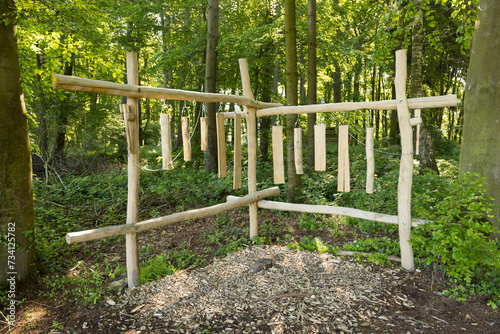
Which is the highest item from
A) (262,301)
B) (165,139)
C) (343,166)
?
(165,139)

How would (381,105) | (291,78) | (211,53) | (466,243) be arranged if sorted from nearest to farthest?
(466,243) → (381,105) → (291,78) → (211,53)

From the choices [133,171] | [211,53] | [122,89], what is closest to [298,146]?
[133,171]

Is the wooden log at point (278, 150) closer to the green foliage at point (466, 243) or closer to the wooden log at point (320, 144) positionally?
the wooden log at point (320, 144)

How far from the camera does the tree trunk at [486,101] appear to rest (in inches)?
148

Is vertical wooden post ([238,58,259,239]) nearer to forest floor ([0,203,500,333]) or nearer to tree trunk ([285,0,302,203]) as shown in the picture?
forest floor ([0,203,500,333])

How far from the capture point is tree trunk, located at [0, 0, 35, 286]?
3.38 meters

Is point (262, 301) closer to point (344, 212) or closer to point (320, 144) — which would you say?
point (344, 212)

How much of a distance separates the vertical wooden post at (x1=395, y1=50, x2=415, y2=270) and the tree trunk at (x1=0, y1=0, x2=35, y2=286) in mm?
4468

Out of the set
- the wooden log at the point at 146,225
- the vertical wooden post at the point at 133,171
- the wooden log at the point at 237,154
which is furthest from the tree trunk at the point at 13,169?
the wooden log at the point at 237,154

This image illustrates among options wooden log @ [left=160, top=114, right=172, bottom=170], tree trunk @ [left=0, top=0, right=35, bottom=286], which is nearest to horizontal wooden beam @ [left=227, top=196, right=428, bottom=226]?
wooden log @ [left=160, top=114, right=172, bottom=170]

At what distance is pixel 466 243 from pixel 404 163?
1.10 m

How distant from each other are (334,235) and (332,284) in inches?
60.5

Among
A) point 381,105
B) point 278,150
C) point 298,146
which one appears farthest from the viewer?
point 278,150

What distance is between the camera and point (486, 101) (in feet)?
12.5
